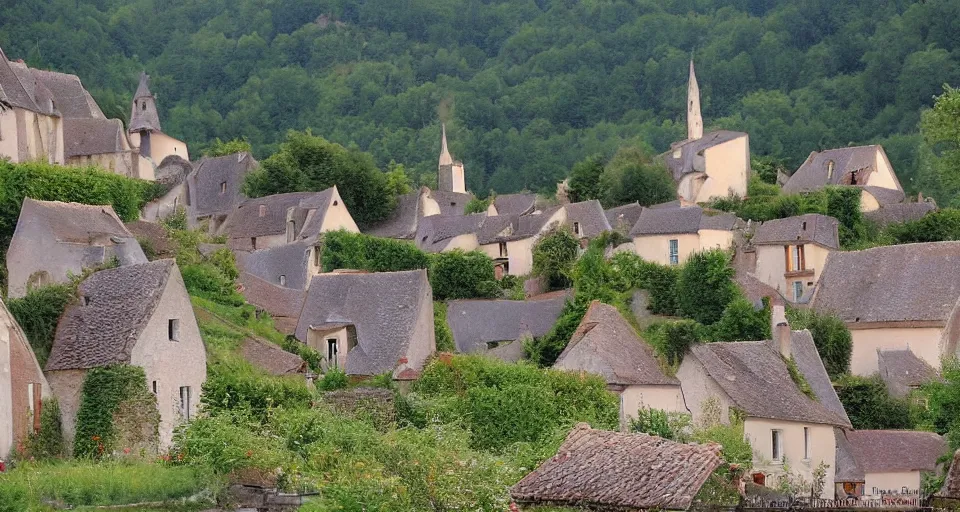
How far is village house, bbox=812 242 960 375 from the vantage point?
56.1 m

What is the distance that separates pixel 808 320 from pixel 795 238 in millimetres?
7878

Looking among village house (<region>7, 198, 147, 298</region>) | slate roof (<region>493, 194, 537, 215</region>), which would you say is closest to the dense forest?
slate roof (<region>493, 194, 537, 215</region>)

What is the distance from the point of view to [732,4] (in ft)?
492

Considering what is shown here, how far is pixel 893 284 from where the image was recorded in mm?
58281

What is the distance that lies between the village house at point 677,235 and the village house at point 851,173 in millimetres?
12429

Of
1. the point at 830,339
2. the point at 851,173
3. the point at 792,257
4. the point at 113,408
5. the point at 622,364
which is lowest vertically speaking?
the point at 830,339

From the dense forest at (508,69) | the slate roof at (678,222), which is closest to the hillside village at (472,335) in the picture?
the slate roof at (678,222)

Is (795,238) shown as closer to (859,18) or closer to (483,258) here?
(483,258)

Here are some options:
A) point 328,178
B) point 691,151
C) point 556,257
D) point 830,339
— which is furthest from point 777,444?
point 691,151

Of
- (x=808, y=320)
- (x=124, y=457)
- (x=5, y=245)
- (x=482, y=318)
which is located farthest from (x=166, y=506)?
(x=808, y=320)

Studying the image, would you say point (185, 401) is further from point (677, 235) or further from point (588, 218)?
point (588, 218)

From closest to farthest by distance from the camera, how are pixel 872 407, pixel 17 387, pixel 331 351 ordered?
1. pixel 17 387
2. pixel 331 351
3. pixel 872 407

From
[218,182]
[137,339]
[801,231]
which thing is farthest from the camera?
[218,182]

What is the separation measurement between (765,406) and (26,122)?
2276cm
